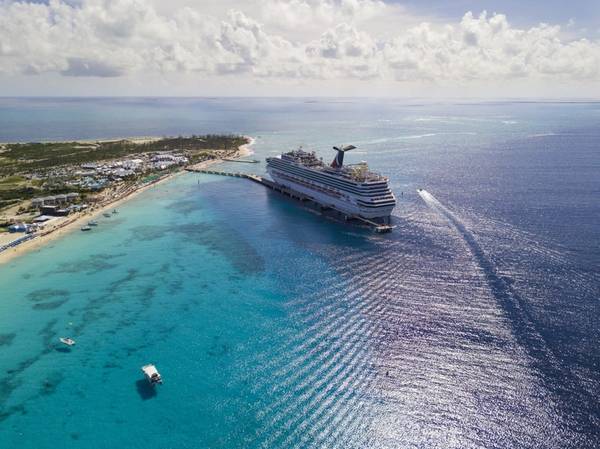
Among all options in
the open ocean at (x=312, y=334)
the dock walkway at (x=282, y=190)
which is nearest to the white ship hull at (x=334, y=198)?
the dock walkway at (x=282, y=190)

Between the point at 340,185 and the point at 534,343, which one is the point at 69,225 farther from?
the point at 534,343

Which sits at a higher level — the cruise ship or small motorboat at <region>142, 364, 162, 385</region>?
the cruise ship

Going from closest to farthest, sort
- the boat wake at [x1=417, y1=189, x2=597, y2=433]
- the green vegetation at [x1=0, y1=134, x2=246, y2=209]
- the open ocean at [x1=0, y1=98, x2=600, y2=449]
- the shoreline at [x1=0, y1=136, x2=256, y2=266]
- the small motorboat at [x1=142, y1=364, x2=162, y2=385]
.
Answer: the open ocean at [x1=0, y1=98, x2=600, y2=449] < the boat wake at [x1=417, y1=189, x2=597, y2=433] < the small motorboat at [x1=142, y1=364, x2=162, y2=385] < the shoreline at [x1=0, y1=136, x2=256, y2=266] < the green vegetation at [x1=0, y1=134, x2=246, y2=209]

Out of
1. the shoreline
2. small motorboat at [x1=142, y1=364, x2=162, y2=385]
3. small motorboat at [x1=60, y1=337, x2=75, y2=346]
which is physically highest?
the shoreline

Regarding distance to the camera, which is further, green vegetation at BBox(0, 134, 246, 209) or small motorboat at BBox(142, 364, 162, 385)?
green vegetation at BBox(0, 134, 246, 209)

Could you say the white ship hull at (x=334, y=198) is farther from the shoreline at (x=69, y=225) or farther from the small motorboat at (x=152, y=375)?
the small motorboat at (x=152, y=375)

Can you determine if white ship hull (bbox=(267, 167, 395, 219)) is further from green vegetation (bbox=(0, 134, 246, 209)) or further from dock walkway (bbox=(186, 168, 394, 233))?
green vegetation (bbox=(0, 134, 246, 209))

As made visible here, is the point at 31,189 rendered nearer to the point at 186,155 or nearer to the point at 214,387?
the point at 186,155

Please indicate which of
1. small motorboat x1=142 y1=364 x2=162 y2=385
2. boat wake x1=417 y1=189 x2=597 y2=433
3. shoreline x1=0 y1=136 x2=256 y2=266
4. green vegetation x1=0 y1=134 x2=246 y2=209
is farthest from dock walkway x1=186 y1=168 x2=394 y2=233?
small motorboat x1=142 y1=364 x2=162 y2=385

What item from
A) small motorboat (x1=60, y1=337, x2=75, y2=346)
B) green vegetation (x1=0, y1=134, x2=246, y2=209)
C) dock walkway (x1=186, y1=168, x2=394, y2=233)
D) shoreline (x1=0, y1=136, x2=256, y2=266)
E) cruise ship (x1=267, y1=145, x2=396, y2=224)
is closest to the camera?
small motorboat (x1=60, y1=337, x2=75, y2=346)
